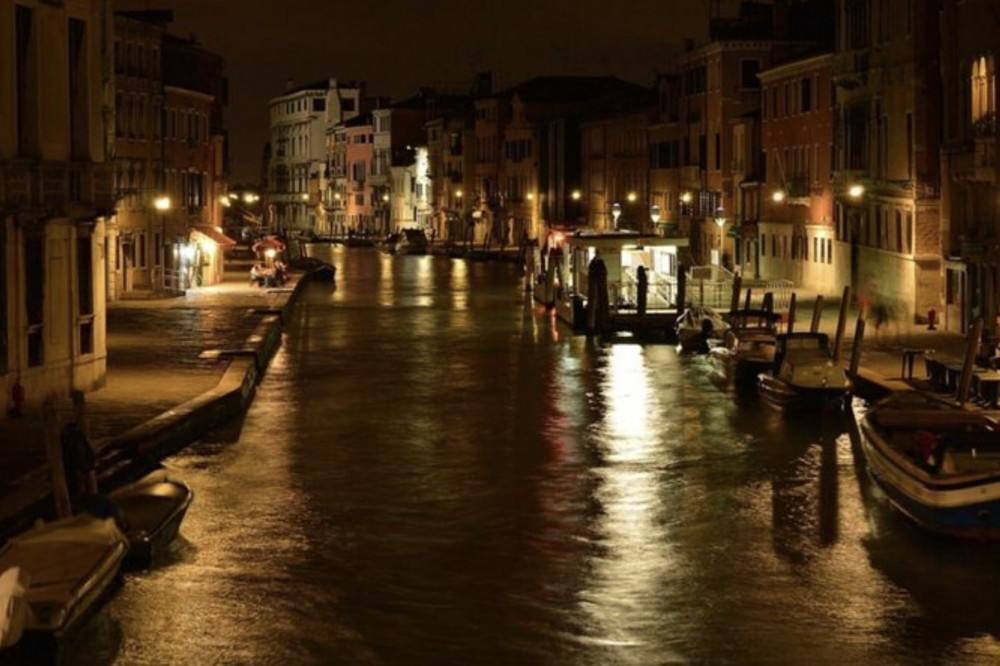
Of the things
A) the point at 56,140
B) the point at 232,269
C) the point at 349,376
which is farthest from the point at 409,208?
the point at 56,140

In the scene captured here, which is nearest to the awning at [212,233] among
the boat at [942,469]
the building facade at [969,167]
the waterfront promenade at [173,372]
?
the waterfront promenade at [173,372]

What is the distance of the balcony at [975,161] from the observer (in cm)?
3756

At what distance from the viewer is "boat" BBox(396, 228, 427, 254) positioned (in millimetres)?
112562

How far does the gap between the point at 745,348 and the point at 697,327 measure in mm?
7641

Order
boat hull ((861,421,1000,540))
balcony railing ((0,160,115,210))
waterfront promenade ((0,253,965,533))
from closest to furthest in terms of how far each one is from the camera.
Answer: boat hull ((861,421,1000,540))
waterfront promenade ((0,253,965,533))
balcony railing ((0,160,115,210))

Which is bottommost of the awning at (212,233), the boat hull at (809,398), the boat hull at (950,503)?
the boat hull at (950,503)

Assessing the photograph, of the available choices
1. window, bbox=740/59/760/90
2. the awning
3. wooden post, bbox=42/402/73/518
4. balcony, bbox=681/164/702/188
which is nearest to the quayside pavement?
wooden post, bbox=42/402/73/518

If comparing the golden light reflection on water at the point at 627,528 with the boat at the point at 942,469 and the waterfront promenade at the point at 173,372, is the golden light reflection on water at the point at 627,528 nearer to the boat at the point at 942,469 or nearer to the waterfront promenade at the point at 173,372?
the boat at the point at 942,469

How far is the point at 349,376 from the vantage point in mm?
41219

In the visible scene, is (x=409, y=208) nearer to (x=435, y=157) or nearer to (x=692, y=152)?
(x=435, y=157)

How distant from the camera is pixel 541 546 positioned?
22.2 m

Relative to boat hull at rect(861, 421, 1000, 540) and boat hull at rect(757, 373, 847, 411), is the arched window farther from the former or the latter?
boat hull at rect(861, 421, 1000, 540)

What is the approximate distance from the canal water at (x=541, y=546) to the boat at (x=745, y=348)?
3.27 feet

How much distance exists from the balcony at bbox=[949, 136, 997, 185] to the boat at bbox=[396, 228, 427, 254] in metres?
73.2
